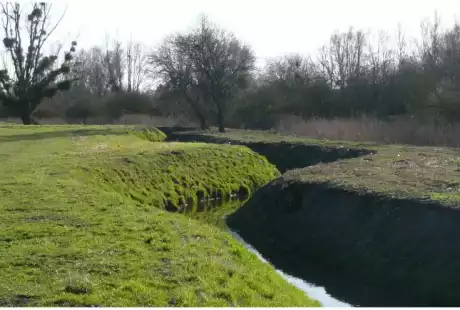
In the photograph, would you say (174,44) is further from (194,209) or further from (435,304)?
(435,304)

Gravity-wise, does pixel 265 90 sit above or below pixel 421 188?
above

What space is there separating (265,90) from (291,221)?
45260mm

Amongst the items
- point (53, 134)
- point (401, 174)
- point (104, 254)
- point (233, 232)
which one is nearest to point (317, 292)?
point (104, 254)

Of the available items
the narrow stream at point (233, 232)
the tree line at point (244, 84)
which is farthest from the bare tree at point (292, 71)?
the narrow stream at point (233, 232)

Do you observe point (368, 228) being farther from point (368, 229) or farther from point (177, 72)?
point (177, 72)

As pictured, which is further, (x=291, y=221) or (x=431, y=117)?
(x=431, y=117)

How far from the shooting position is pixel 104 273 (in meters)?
8.05

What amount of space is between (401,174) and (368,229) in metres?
4.63

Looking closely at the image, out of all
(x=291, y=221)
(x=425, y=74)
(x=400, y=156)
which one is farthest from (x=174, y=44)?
(x=291, y=221)

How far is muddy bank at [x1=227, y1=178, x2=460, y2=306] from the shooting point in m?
10.9

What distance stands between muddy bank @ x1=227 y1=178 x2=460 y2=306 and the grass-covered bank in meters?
0.02

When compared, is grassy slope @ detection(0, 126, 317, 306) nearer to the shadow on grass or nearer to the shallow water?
the shallow water

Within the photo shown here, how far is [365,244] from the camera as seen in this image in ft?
42.6

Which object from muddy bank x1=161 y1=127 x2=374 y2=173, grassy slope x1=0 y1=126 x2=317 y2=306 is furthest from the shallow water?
muddy bank x1=161 y1=127 x2=374 y2=173
